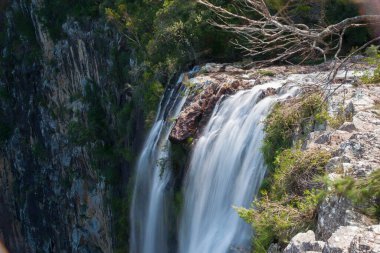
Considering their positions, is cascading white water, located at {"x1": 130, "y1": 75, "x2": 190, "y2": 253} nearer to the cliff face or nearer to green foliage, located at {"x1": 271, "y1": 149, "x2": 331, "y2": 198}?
the cliff face

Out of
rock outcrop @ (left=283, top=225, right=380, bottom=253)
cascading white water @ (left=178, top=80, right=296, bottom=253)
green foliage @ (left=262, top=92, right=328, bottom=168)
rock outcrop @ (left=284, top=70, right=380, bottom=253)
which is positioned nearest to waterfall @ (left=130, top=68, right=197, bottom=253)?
cascading white water @ (left=178, top=80, right=296, bottom=253)


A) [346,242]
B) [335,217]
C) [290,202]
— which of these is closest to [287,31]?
[290,202]

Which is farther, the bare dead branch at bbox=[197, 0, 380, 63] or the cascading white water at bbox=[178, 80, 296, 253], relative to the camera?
the cascading white water at bbox=[178, 80, 296, 253]

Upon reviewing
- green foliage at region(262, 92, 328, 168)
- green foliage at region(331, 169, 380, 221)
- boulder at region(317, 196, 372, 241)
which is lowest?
boulder at region(317, 196, 372, 241)

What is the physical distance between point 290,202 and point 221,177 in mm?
3337

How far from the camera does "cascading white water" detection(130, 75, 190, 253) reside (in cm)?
1316

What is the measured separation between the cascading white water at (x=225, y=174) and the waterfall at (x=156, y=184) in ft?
4.69

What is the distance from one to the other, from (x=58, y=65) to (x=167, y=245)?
531 inches

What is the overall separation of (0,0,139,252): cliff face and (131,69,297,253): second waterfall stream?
13.1 ft

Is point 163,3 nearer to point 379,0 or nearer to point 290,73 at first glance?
point 290,73

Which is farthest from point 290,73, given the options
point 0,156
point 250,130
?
point 0,156

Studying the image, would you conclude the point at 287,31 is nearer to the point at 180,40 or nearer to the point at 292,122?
the point at 292,122

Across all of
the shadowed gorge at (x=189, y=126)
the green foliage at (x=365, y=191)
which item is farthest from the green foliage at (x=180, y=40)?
the green foliage at (x=365, y=191)

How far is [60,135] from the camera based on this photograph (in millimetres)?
23906
